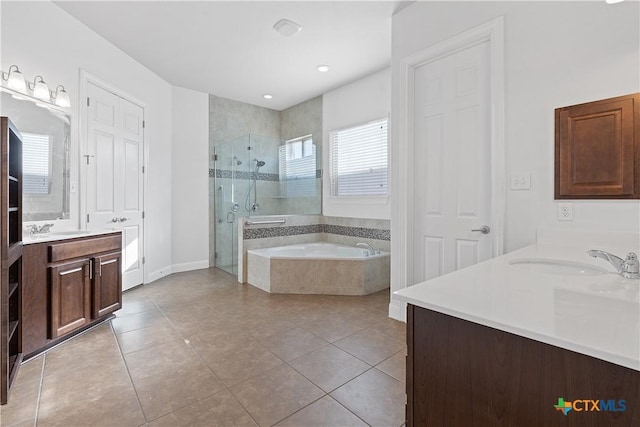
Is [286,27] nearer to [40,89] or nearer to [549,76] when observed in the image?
[40,89]

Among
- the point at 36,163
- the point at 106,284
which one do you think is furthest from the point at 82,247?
the point at 36,163

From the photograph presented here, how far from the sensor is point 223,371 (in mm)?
1899

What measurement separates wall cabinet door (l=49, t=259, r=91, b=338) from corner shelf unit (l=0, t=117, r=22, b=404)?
21 centimetres

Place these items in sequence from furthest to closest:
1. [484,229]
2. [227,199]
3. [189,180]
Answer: [227,199] → [189,180] → [484,229]

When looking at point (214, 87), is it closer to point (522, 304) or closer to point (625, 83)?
point (625, 83)

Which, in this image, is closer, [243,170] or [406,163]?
[406,163]

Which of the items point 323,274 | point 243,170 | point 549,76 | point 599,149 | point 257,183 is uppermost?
point 549,76

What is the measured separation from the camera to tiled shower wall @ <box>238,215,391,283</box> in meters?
4.00

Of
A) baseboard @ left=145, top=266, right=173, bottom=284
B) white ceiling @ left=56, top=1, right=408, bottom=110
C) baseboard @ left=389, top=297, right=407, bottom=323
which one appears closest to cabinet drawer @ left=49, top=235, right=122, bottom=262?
baseboard @ left=145, top=266, right=173, bottom=284

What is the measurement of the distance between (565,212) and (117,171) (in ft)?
13.5

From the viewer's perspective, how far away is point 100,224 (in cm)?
325

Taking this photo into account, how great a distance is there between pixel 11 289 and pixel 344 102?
3.99 m

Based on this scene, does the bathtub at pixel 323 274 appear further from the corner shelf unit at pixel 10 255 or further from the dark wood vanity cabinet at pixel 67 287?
the corner shelf unit at pixel 10 255

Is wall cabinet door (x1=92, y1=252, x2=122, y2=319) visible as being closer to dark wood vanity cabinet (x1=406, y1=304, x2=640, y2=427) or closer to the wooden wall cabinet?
dark wood vanity cabinet (x1=406, y1=304, x2=640, y2=427)
